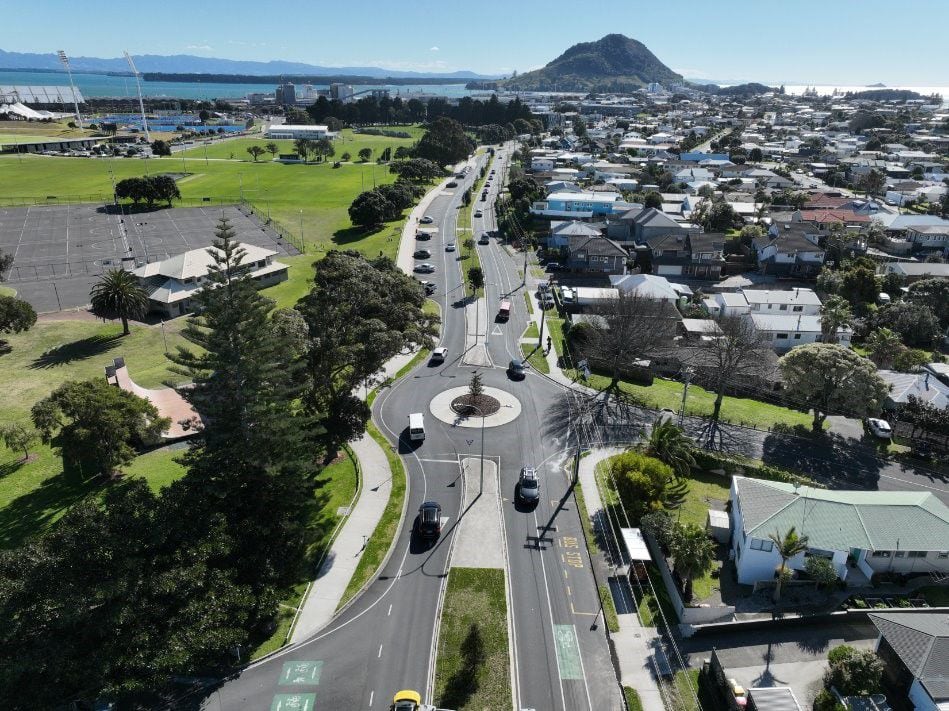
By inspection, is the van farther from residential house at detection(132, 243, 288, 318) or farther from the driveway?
the driveway

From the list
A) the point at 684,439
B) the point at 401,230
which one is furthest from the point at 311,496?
the point at 401,230

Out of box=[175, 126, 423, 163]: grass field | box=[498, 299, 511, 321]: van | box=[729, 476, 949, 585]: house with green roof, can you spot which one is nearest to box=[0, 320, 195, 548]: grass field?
box=[498, 299, 511, 321]: van

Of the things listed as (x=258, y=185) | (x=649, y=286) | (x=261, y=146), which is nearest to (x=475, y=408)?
(x=649, y=286)

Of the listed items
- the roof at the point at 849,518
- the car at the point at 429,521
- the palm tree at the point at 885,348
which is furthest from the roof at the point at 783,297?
the car at the point at 429,521

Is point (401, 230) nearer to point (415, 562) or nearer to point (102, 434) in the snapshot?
point (102, 434)

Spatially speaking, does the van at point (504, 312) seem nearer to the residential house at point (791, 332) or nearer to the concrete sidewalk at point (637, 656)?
the residential house at point (791, 332)

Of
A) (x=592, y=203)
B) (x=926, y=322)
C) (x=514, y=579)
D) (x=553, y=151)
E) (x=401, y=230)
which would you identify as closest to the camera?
(x=514, y=579)
